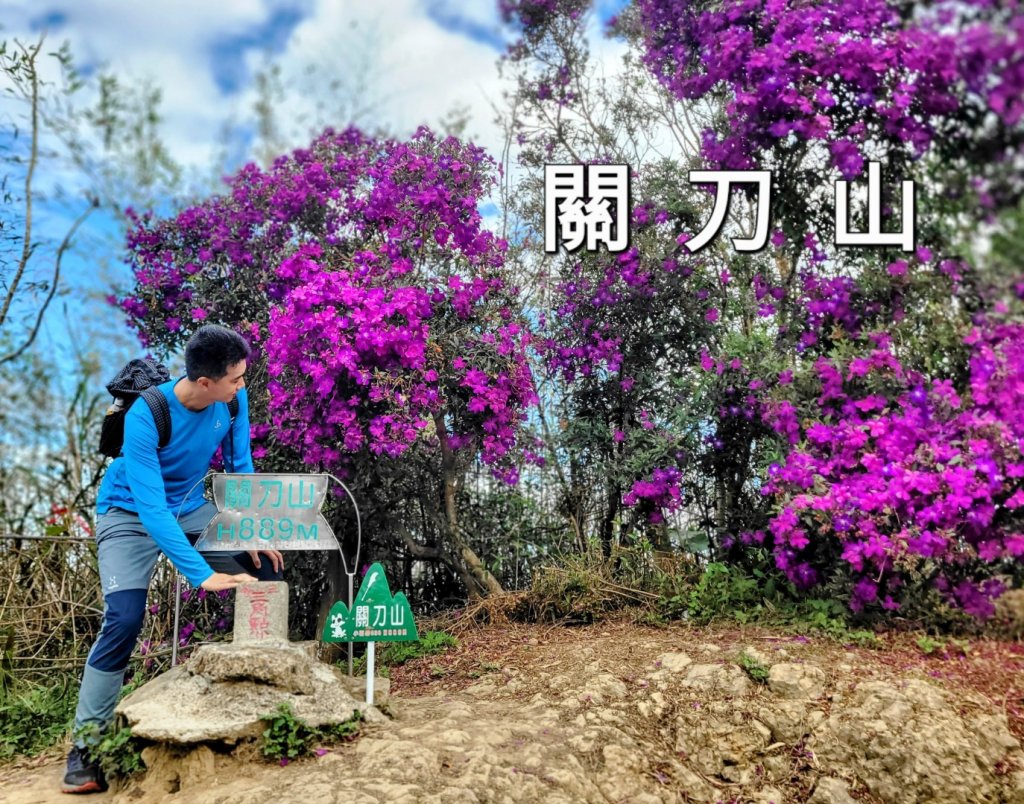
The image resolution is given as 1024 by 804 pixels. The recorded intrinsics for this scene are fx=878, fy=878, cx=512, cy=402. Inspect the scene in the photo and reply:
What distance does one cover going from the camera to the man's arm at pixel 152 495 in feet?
9.81

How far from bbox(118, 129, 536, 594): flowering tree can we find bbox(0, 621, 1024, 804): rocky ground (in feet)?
4.24

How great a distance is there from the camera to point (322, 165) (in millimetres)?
5375

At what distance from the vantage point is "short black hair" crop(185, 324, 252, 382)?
3.07 metres

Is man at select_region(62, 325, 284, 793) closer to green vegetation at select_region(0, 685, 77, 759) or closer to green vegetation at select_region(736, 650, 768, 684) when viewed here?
green vegetation at select_region(0, 685, 77, 759)

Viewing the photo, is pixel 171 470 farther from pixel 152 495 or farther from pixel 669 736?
pixel 669 736

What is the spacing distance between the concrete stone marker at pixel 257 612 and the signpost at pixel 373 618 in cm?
25

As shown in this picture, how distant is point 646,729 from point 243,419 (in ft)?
6.53

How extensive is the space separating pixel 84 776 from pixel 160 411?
131 centimetres

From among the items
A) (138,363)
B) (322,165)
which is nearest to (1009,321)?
(138,363)

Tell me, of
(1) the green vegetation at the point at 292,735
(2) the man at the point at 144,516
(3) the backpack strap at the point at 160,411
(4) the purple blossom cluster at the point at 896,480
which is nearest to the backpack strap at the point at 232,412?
(2) the man at the point at 144,516

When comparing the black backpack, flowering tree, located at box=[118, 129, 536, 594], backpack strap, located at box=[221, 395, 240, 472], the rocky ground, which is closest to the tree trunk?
flowering tree, located at box=[118, 129, 536, 594]

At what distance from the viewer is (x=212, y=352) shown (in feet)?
10.1

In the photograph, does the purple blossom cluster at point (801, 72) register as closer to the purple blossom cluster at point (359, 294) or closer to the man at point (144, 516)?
the purple blossom cluster at point (359, 294)

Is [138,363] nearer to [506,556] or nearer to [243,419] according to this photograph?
[243,419]
